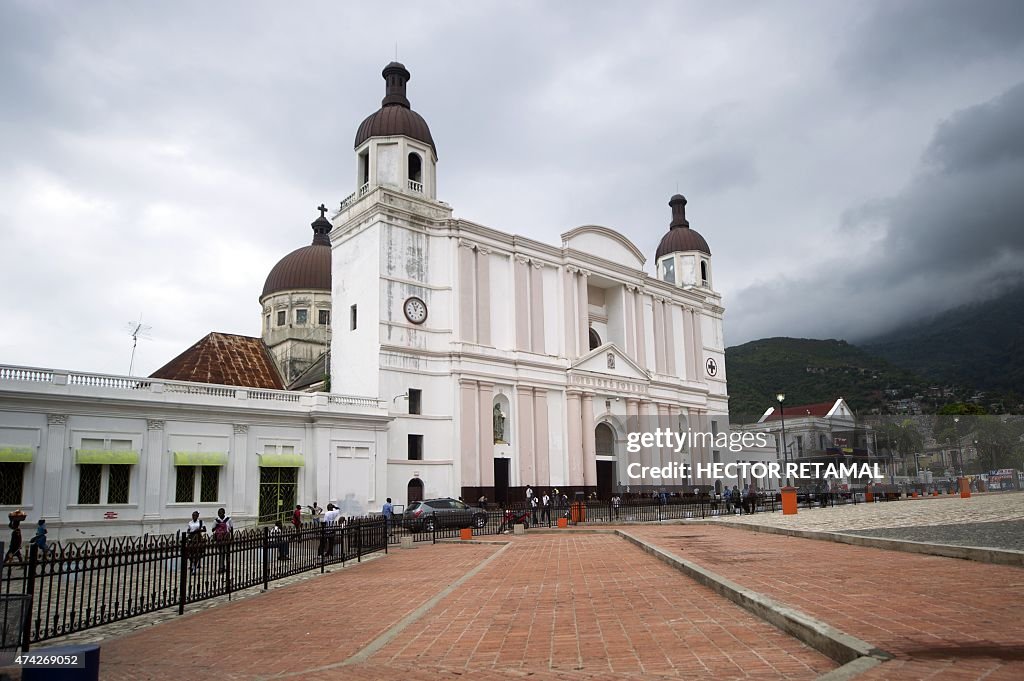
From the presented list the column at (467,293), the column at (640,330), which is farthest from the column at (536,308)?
the column at (640,330)

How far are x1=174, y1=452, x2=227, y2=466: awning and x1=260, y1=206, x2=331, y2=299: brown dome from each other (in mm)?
27076

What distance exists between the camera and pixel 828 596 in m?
7.88

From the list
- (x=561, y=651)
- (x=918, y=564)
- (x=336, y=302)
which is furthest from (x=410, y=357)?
(x=561, y=651)

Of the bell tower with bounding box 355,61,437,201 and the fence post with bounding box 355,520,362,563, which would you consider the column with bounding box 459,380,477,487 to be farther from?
the fence post with bounding box 355,520,362,563

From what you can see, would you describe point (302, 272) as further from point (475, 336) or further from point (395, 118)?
point (475, 336)

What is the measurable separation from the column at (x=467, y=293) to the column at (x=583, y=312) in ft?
27.8

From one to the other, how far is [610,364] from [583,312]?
3882 millimetres

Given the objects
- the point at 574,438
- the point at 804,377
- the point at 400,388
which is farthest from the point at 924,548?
the point at 804,377

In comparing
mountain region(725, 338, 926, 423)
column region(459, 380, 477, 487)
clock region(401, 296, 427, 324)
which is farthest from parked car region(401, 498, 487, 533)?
mountain region(725, 338, 926, 423)

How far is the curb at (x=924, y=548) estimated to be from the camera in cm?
991

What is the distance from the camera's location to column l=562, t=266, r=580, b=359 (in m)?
47.1

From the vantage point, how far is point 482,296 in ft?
142

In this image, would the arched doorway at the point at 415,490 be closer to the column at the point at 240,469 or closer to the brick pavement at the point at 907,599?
the column at the point at 240,469

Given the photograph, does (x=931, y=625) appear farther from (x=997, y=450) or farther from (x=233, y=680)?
(x=997, y=450)
